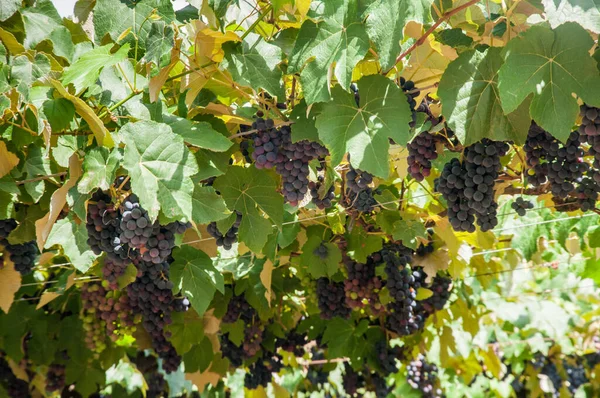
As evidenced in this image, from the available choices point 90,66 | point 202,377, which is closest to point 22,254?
point 90,66

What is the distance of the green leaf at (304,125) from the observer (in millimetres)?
1947

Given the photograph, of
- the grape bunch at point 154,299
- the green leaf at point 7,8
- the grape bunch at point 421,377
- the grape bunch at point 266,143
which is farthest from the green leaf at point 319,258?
the grape bunch at point 421,377

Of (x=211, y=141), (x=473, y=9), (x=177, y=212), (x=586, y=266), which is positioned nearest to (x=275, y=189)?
(x=211, y=141)

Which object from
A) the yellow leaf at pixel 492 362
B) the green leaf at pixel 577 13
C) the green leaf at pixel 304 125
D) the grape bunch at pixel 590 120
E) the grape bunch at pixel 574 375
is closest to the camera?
the green leaf at pixel 577 13

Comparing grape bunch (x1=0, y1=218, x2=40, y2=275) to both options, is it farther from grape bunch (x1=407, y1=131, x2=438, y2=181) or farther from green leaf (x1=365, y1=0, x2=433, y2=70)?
green leaf (x1=365, y1=0, x2=433, y2=70)

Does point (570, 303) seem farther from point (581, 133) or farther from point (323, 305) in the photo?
point (581, 133)

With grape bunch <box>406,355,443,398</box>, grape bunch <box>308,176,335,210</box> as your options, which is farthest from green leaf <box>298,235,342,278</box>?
grape bunch <box>406,355,443,398</box>

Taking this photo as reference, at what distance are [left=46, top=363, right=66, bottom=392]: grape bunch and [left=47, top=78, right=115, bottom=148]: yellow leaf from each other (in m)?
2.95

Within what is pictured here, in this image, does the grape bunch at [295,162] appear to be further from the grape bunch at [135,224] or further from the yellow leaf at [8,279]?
the yellow leaf at [8,279]

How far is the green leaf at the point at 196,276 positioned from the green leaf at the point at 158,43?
1041 mm

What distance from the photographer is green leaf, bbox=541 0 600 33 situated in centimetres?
152

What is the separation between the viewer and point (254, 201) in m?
2.29

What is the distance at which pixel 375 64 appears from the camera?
2.04 meters

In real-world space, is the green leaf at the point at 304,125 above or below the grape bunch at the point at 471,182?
below
